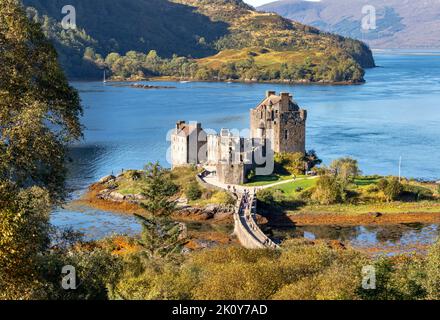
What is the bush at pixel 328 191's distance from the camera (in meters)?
56.9

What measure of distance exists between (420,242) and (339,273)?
102 ft

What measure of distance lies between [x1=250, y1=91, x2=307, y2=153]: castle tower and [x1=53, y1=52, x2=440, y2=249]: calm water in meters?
11.0

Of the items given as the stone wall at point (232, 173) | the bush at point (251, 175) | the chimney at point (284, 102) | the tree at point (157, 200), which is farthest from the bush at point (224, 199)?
the tree at point (157, 200)

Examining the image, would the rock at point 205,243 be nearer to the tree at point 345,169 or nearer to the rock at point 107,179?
the tree at point 345,169

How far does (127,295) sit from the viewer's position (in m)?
17.7

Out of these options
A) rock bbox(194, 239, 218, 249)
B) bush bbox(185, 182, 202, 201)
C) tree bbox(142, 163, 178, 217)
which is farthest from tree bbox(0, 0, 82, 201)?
bush bbox(185, 182, 202, 201)

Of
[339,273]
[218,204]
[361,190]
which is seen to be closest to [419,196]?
[361,190]

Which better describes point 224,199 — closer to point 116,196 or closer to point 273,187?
point 273,187

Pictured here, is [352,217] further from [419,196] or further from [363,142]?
[363,142]

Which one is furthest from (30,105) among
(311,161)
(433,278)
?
(311,161)

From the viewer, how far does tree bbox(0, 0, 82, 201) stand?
52.4ft

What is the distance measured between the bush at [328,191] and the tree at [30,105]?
4133 cm
